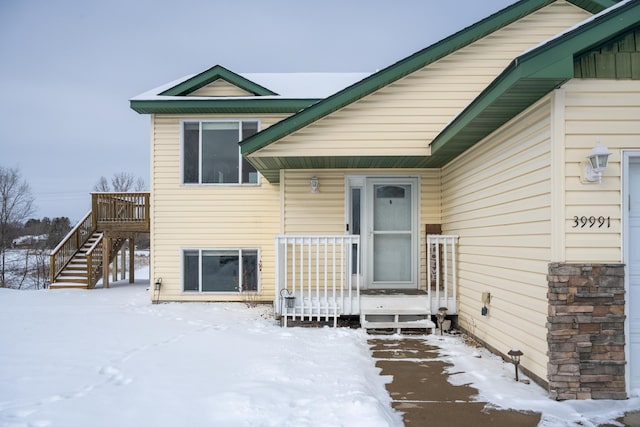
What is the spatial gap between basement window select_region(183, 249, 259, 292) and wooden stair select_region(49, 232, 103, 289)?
154 inches

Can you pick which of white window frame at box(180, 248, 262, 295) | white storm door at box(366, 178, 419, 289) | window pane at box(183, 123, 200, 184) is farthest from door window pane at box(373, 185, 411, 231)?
window pane at box(183, 123, 200, 184)

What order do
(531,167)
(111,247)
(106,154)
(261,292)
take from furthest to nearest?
(106,154) < (111,247) < (261,292) < (531,167)

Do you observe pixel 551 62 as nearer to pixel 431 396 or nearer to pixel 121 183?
pixel 431 396

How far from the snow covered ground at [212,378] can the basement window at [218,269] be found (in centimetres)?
244

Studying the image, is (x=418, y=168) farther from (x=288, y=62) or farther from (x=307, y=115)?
(x=288, y=62)

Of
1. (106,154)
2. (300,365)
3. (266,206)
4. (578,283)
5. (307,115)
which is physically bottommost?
(300,365)

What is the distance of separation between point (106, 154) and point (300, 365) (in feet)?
141

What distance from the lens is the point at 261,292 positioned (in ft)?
29.3

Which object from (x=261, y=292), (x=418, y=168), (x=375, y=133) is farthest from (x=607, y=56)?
(x=261, y=292)

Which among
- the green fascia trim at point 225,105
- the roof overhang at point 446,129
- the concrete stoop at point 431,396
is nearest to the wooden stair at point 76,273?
the green fascia trim at point 225,105

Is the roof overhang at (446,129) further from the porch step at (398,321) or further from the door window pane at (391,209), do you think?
the porch step at (398,321)

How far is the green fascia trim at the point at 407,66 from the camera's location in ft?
19.9

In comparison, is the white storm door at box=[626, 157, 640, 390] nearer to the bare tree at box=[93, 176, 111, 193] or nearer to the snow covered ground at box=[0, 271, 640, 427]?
the snow covered ground at box=[0, 271, 640, 427]

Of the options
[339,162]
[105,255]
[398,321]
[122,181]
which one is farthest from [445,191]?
[122,181]
